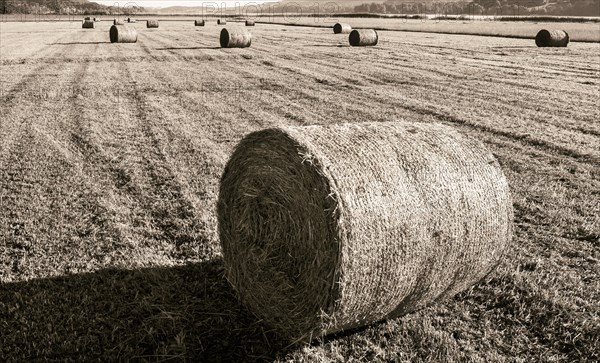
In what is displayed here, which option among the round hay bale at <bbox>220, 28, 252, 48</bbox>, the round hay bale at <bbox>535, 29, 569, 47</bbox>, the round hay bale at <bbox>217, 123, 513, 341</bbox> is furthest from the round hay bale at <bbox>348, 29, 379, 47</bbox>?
the round hay bale at <bbox>217, 123, 513, 341</bbox>

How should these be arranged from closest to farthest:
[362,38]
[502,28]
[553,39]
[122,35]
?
[553,39]
[362,38]
[122,35]
[502,28]

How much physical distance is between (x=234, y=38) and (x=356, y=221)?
31.3 meters

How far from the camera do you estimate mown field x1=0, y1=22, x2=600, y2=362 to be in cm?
528

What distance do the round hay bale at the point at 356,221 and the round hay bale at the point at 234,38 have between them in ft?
97.3

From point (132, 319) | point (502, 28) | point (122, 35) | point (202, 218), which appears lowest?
point (132, 319)

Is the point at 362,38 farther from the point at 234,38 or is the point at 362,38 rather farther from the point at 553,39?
the point at 553,39

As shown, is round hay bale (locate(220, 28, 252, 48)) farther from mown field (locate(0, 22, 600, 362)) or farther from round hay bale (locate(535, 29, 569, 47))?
round hay bale (locate(535, 29, 569, 47))

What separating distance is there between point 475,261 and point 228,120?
9.90m

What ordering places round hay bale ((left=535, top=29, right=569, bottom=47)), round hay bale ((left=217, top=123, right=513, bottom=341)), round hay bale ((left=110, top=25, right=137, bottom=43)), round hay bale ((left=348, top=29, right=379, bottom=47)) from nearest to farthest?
1. round hay bale ((left=217, top=123, right=513, bottom=341))
2. round hay bale ((left=535, top=29, right=569, bottom=47))
3. round hay bale ((left=348, top=29, right=379, bottom=47))
4. round hay bale ((left=110, top=25, right=137, bottom=43))

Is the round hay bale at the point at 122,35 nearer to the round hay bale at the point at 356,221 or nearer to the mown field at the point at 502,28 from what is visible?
the mown field at the point at 502,28

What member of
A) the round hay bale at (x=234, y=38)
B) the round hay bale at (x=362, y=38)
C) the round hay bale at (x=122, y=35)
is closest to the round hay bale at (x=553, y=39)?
the round hay bale at (x=362, y=38)

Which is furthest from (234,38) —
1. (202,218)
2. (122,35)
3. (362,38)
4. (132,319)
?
(132,319)

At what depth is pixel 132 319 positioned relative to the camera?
A: 5.58 metres

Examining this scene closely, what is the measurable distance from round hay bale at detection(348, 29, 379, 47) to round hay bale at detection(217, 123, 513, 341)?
1208 inches
